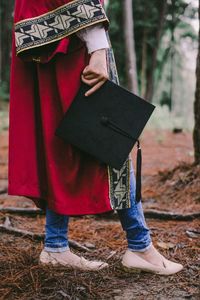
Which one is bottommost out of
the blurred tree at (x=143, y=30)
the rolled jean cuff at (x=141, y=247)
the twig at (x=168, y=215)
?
the twig at (x=168, y=215)

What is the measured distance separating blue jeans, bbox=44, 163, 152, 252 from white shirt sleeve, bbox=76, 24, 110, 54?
691 millimetres

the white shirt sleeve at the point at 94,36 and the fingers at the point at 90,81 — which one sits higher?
the white shirt sleeve at the point at 94,36

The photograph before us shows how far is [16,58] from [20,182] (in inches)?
26.7

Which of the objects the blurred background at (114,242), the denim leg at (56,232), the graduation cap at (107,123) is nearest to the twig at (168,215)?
the blurred background at (114,242)

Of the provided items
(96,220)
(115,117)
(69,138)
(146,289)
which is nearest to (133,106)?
(115,117)

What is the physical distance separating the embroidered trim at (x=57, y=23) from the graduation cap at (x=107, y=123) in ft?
1.15

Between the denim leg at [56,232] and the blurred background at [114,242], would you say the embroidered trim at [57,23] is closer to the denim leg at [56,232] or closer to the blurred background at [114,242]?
the denim leg at [56,232]

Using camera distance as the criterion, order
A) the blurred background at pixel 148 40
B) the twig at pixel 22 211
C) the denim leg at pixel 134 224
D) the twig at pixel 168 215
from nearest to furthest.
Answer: the denim leg at pixel 134 224 < the twig at pixel 168 215 < the twig at pixel 22 211 < the blurred background at pixel 148 40

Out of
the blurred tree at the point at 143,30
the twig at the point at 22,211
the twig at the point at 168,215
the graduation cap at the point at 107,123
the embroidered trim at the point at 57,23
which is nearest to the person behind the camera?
the embroidered trim at the point at 57,23

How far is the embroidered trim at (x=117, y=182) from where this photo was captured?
2.42 m

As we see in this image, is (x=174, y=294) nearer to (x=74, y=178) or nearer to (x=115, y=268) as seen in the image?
(x=115, y=268)

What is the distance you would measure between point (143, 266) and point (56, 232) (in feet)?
1.76

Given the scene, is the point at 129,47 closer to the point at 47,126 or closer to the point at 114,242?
the point at 114,242

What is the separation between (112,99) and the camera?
2.39 metres
